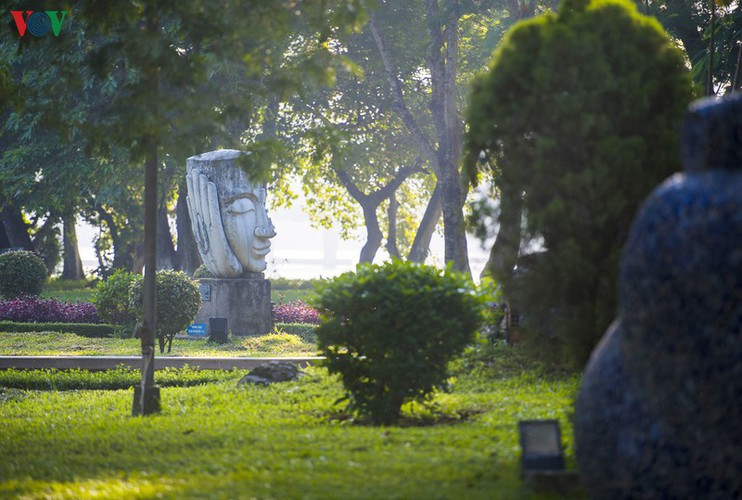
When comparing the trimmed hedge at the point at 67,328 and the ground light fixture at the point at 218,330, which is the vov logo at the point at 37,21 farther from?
the trimmed hedge at the point at 67,328

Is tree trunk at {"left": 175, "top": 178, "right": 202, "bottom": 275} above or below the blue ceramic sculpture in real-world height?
Answer: above

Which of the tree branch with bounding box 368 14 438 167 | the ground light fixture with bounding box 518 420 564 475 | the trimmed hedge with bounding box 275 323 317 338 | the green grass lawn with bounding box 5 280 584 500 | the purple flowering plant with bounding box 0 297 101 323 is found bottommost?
the green grass lawn with bounding box 5 280 584 500

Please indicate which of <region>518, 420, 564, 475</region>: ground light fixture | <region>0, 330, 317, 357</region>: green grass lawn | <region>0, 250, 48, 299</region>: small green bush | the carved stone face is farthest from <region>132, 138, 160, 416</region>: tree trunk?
<region>0, 250, 48, 299</region>: small green bush

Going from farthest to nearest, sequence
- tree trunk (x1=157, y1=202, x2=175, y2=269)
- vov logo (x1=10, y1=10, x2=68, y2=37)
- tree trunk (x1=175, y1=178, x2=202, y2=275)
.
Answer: tree trunk (x1=157, y1=202, x2=175, y2=269) < tree trunk (x1=175, y1=178, x2=202, y2=275) < vov logo (x1=10, y1=10, x2=68, y2=37)

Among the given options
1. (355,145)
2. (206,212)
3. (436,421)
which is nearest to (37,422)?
(436,421)

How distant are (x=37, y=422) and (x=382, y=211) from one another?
1269 inches

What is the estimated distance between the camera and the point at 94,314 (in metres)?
23.0

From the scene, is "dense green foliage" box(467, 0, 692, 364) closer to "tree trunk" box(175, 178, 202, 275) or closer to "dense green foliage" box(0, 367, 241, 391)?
"dense green foliage" box(0, 367, 241, 391)

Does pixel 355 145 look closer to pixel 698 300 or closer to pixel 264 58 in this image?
pixel 264 58

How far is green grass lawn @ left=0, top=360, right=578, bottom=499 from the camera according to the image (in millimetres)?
5777

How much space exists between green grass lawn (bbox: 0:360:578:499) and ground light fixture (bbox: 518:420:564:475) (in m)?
0.17

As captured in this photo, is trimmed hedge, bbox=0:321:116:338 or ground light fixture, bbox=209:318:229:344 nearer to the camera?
ground light fixture, bbox=209:318:229:344

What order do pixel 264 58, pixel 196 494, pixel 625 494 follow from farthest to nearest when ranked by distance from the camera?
1. pixel 264 58
2. pixel 196 494
3. pixel 625 494

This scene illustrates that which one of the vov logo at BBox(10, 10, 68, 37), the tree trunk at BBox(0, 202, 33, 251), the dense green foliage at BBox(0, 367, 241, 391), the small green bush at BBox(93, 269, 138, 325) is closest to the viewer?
the vov logo at BBox(10, 10, 68, 37)
